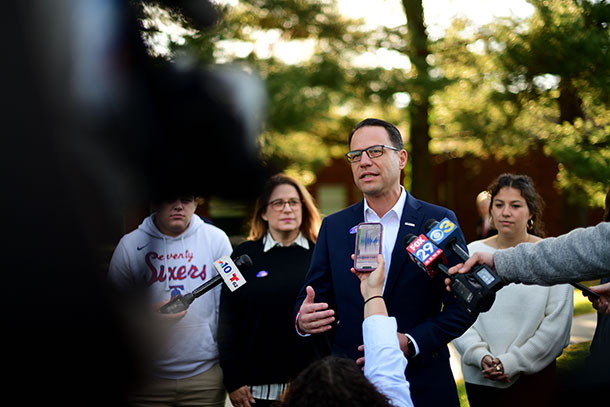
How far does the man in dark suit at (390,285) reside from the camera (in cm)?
228

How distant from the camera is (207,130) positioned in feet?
1.60

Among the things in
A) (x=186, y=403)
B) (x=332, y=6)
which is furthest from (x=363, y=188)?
(x=332, y=6)

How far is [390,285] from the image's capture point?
2400 millimetres

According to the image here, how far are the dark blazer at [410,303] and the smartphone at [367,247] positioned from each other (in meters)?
0.37

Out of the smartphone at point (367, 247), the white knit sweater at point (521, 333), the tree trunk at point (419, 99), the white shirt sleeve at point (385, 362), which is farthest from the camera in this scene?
the tree trunk at point (419, 99)

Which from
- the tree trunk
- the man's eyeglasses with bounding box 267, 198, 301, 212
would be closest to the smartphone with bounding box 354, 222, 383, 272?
the man's eyeglasses with bounding box 267, 198, 301, 212

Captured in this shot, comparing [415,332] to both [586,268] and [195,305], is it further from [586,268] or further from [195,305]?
[195,305]

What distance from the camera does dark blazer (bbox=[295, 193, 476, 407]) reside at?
231 centimetres

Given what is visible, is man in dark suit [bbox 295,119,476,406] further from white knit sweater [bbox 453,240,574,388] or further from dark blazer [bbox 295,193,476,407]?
white knit sweater [bbox 453,240,574,388]

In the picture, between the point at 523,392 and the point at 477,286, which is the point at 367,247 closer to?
the point at 477,286

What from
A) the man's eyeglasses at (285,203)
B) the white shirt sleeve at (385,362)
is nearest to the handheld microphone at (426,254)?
the white shirt sleeve at (385,362)

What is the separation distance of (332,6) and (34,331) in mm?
10030

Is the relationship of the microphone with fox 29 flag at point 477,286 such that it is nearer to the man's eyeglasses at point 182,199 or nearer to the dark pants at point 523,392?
the man's eyeglasses at point 182,199

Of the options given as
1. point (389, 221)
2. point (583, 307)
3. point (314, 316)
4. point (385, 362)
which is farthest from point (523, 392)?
point (583, 307)
